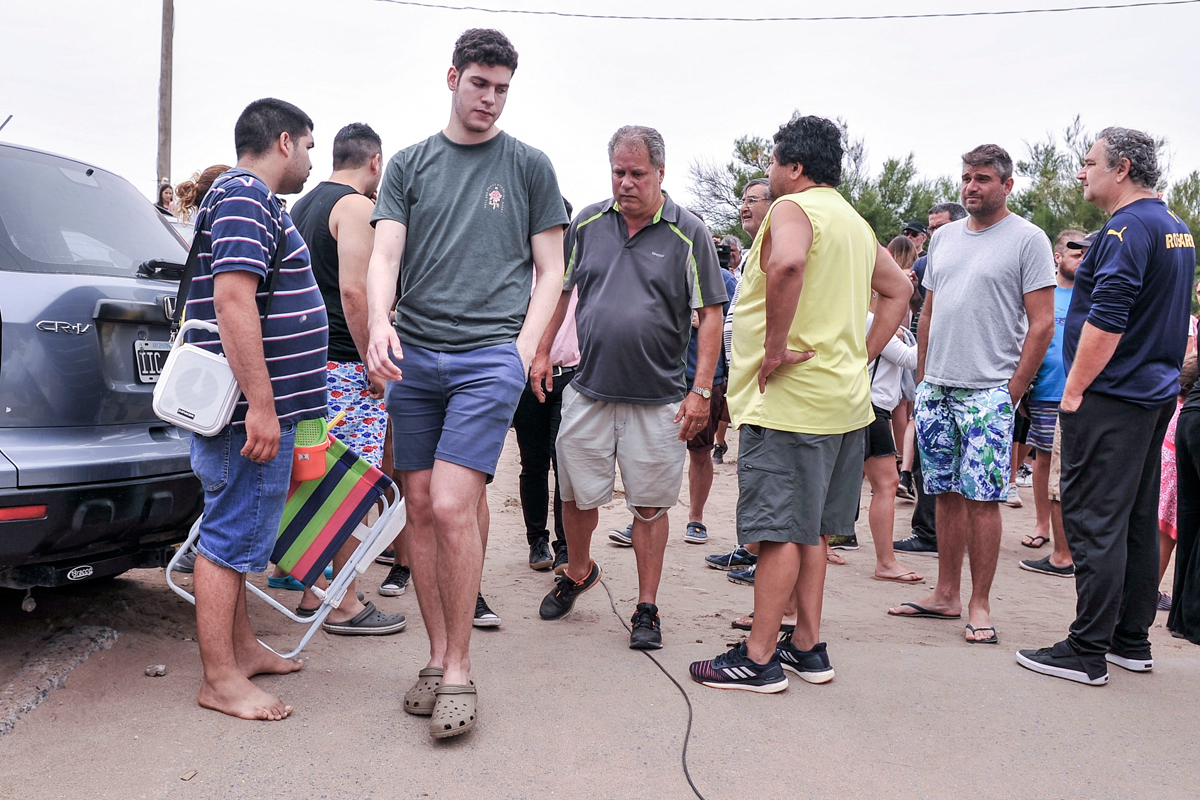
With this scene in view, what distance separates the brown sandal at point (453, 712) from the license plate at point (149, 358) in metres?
1.55

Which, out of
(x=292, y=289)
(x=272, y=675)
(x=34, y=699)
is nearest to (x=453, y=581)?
(x=272, y=675)

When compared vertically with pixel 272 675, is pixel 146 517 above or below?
above

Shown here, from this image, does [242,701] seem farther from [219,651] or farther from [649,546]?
[649,546]

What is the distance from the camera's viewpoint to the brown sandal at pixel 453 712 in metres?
2.80

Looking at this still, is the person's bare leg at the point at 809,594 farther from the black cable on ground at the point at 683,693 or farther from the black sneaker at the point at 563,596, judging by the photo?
the black sneaker at the point at 563,596

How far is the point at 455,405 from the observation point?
3.13 m

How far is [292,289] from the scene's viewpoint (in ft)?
10.1

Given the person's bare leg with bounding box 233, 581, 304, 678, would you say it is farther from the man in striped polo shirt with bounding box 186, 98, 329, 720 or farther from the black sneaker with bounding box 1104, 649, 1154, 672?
the black sneaker with bounding box 1104, 649, 1154, 672

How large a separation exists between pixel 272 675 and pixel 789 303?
2.28 meters

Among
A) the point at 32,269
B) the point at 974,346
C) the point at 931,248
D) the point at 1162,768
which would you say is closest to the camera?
the point at 1162,768

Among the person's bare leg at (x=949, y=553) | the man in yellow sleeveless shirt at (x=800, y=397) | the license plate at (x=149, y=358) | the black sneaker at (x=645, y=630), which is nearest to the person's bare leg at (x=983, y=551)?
the person's bare leg at (x=949, y=553)

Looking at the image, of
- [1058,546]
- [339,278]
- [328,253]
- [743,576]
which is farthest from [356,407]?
[1058,546]

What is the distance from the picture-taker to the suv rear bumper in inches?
112

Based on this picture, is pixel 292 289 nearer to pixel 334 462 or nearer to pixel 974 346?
pixel 334 462
